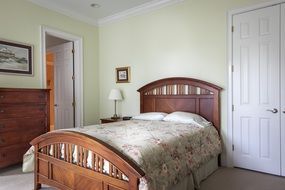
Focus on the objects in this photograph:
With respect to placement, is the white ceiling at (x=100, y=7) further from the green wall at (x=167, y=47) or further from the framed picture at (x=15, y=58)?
the framed picture at (x=15, y=58)

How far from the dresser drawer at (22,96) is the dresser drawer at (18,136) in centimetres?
46

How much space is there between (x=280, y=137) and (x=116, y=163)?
2.41 m

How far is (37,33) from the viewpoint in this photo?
12.6ft

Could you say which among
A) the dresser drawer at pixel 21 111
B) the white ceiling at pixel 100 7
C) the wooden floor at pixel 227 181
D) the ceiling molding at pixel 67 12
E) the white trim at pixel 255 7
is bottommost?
Answer: the wooden floor at pixel 227 181

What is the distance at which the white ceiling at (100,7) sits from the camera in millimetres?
3987

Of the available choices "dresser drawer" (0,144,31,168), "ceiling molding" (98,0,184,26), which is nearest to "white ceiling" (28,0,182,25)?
"ceiling molding" (98,0,184,26)

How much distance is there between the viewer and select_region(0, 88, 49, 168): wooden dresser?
3.01 meters

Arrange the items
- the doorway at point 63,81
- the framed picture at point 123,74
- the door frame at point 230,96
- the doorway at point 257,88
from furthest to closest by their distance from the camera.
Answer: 1. the doorway at point 63,81
2. the framed picture at point 123,74
3. the door frame at point 230,96
4. the doorway at point 257,88

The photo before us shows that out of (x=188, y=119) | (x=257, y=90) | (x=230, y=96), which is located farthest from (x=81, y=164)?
(x=257, y=90)

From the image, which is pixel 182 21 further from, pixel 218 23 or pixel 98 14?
pixel 98 14

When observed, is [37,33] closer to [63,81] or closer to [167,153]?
[63,81]

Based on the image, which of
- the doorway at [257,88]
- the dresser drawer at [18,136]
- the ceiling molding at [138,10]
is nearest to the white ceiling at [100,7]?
the ceiling molding at [138,10]

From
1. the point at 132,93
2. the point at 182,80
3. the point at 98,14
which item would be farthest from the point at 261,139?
the point at 98,14

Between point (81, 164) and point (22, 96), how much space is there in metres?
1.85
